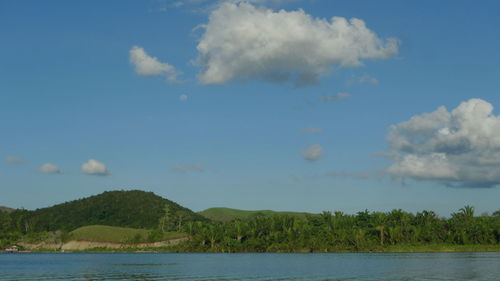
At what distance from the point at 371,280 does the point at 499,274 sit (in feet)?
71.7

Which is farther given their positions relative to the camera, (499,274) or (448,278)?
(499,274)

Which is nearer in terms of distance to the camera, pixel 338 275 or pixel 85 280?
pixel 85 280

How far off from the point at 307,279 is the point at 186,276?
19.9m

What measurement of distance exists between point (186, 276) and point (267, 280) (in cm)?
1543

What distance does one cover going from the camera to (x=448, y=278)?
7981 centimetres

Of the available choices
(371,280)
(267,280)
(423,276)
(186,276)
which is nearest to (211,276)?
(186,276)

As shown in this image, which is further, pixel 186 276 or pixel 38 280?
Answer: pixel 186 276

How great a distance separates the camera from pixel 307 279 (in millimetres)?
82188

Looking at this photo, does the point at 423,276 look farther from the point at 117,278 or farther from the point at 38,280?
the point at 38,280

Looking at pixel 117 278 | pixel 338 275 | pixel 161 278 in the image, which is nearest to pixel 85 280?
pixel 117 278

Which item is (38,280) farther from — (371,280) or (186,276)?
(371,280)

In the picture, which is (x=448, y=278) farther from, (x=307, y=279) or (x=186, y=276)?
(x=186, y=276)

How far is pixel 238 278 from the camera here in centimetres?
8456

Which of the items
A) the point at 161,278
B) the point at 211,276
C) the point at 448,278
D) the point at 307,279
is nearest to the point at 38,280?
the point at 161,278
